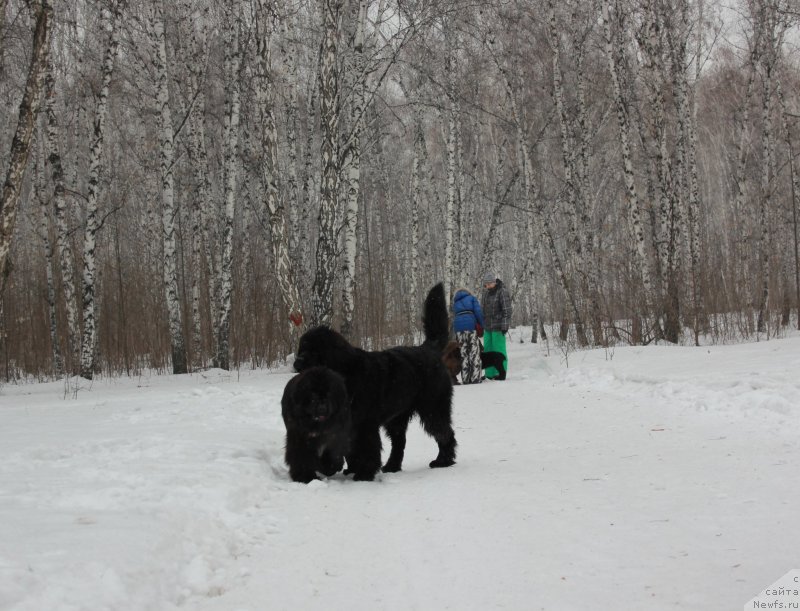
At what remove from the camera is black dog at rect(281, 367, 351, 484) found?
4.74 metres

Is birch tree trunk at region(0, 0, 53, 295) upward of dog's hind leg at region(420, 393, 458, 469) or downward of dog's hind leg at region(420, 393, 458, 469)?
upward

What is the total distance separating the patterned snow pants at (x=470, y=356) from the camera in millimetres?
11977

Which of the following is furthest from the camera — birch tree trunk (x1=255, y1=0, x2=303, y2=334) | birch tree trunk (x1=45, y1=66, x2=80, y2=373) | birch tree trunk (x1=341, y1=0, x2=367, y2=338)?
birch tree trunk (x1=45, y1=66, x2=80, y2=373)

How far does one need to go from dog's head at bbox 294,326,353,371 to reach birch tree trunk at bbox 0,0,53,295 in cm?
500

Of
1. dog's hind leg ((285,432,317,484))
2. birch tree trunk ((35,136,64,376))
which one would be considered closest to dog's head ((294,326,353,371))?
dog's hind leg ((285,432,317,484))

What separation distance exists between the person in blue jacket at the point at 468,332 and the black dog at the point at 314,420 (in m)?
7.09

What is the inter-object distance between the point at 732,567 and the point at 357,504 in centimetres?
231

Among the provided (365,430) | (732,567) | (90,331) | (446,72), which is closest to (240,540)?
(365,430)

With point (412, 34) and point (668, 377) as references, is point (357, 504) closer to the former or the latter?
point (668, 377)

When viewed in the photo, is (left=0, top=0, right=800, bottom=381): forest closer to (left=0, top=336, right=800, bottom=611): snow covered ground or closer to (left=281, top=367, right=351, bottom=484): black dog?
(left=0, top=336, right=800, bottom=611): snow covered ground

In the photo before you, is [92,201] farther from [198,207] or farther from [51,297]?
[198,207]

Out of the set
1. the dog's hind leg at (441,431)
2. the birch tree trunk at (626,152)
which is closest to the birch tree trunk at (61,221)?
the dog's hind leg at (441,431)

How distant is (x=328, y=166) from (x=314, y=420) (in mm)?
7165

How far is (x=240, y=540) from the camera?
3418 millimetres
